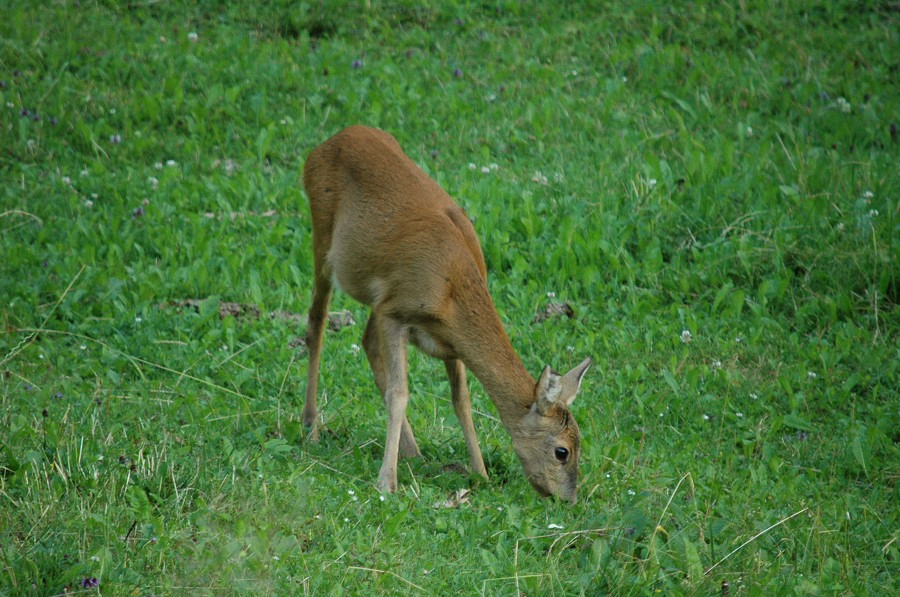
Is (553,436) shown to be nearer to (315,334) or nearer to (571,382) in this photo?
(571,382)

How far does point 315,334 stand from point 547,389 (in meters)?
1.71

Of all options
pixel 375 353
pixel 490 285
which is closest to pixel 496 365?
pixel 375 353

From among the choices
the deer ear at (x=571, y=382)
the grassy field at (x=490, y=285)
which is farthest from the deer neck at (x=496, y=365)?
the grassy field at (x=490, y=285)

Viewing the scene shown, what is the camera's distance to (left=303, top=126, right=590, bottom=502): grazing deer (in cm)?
529

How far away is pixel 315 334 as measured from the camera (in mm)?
6230

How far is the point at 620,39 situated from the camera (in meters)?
A: 11.2

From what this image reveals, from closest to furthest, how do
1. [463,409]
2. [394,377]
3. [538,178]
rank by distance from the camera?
[394,377] → [463,409] → [538,178]

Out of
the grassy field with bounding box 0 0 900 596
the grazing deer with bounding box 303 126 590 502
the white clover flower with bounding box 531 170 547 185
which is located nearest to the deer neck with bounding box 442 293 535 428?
the grazing deer with bounding box 303 126 590 502

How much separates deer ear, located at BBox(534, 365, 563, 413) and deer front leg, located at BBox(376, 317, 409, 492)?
742mm

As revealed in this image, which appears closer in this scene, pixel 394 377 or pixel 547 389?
pixel 547 389

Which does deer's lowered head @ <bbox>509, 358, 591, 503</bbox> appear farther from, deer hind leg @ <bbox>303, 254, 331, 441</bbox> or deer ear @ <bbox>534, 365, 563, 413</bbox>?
deer hind leg @ <bbox>303, 254, 331, 441</bbox>

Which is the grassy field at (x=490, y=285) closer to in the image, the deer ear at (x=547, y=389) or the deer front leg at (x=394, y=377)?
the deer front leg at (x=394, y=377)

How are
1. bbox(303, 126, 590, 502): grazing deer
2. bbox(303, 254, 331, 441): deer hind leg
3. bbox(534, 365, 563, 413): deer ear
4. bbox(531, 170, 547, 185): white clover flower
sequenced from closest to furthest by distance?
bbox(534, 365, 563, 413): deer ear < bbox(303, 126, 590, 502): grazing deer < bbox(303, 254, 331, 441): deer hind leg < bbox(531, 170, 547, 185): white clover flower

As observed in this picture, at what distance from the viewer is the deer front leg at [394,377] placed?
17.6 feet
